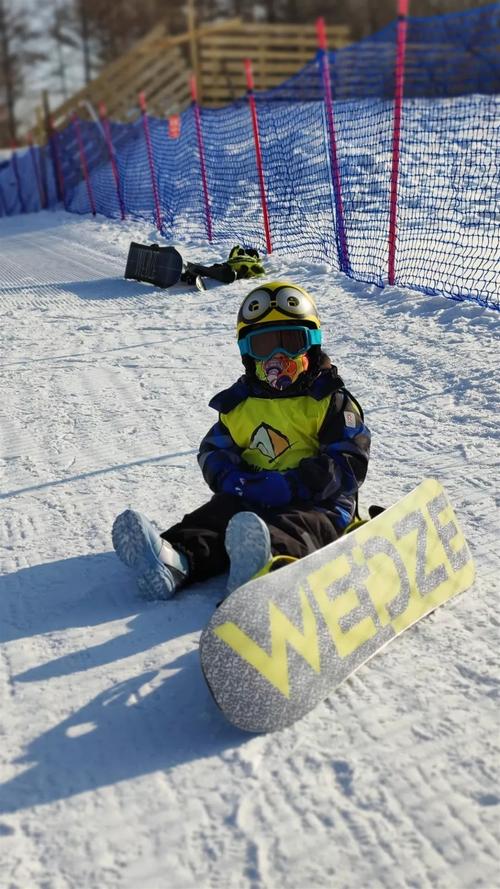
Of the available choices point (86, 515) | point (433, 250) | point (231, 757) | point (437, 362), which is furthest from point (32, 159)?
point (231, 757)

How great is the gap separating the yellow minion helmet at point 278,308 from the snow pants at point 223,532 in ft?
2.12

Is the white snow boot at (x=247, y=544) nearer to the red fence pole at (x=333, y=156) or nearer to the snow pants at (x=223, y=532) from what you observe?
the snow pants at (x=223, y=532)

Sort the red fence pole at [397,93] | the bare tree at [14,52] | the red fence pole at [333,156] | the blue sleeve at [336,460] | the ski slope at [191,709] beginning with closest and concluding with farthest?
the ski slope at [191,709], the blue sleeve at [336,460], the red fence pole at [397,93], the red fence pole at [333,156], the bare tree at [14,52]

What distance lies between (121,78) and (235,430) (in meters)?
21.3

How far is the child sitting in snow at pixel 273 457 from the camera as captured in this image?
3.11m

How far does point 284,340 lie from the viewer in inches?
135

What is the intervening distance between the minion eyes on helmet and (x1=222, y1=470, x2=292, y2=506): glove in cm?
57

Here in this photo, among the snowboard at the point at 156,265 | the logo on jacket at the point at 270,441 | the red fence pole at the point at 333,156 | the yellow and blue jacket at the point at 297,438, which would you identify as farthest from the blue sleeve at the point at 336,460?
the snowboard at the point at 156,265

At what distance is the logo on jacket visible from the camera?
3433 mm

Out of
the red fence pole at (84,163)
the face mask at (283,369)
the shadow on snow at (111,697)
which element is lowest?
the red fence pole at (84,163)

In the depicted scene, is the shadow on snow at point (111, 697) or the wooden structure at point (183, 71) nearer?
the shadow on snow at point (111, 697)

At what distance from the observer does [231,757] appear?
232 cm

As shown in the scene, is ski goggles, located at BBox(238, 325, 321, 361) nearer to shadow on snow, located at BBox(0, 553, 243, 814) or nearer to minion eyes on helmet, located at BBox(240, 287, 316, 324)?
minion eyes on helmet, located at BBox(240, 287, 316, 324)

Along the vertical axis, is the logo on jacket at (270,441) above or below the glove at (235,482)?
above
